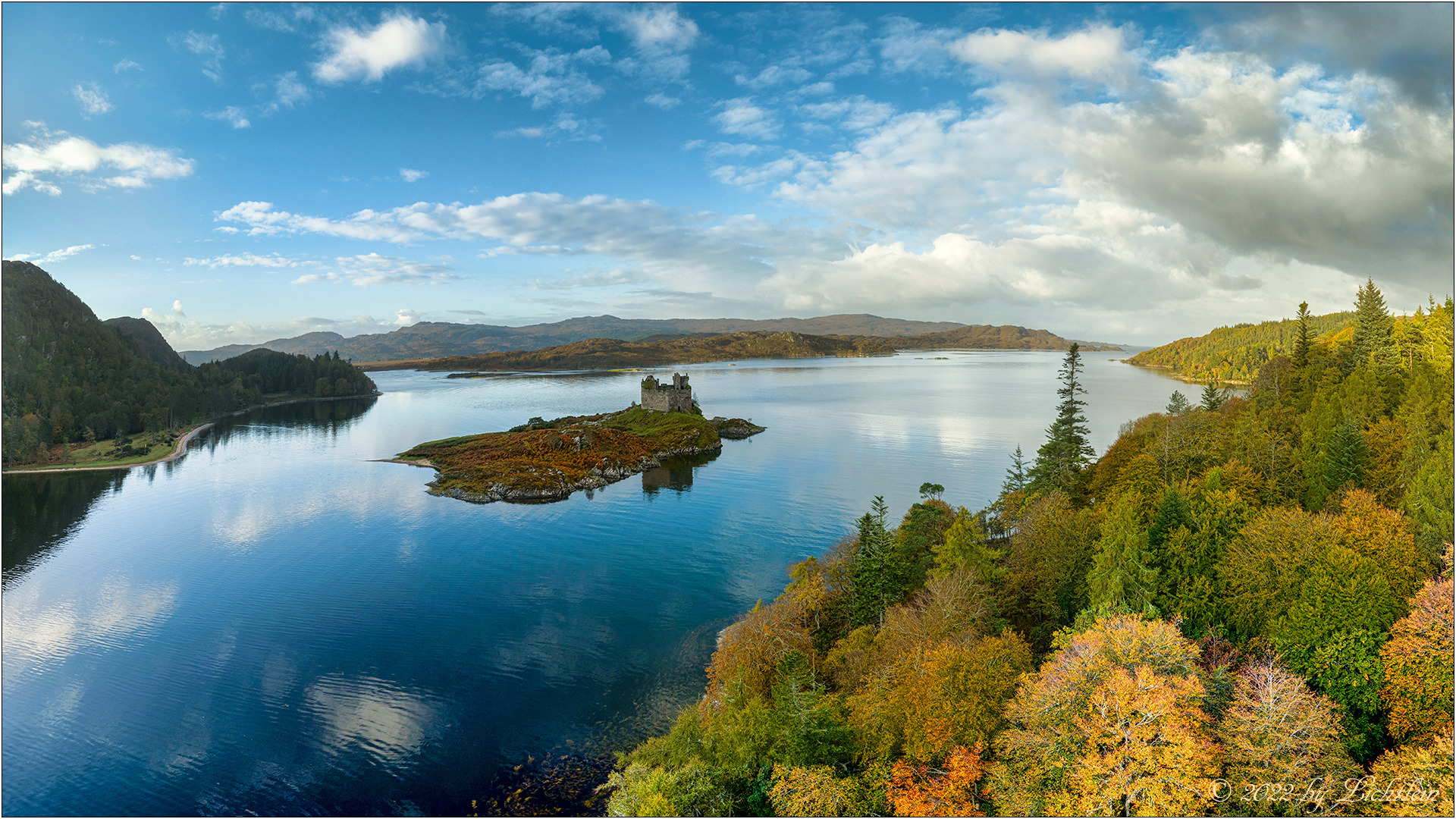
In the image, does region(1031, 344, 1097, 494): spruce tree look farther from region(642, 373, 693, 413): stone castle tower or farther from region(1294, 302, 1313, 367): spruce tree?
region(642, 373, 693, 413): stone castle tower

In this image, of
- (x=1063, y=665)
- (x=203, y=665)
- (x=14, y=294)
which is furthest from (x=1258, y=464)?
(x=14, y=294)

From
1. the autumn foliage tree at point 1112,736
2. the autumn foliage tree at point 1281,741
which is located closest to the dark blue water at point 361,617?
the autumn foliage tree at point 1112,736

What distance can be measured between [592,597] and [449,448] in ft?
239

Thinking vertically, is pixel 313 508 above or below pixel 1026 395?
below

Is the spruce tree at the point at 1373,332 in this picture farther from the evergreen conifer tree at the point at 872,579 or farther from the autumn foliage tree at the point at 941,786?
the autumn foliage tree at the point at 941,786

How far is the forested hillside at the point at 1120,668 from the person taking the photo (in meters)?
20.1

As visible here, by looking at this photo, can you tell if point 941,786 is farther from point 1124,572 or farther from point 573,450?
point 573,450

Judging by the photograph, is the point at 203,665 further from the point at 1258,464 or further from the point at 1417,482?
the point at 1258,464

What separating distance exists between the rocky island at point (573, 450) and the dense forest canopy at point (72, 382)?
67835mm

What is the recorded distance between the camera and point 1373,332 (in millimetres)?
67500

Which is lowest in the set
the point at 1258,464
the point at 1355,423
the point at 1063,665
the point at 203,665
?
the point at 203,665

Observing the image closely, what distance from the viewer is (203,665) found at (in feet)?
123

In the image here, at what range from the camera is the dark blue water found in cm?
2861

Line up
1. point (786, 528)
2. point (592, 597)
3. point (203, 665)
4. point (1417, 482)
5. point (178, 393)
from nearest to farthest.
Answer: point (1417, 482) → point (203, 665) → point (592, 597) → point (786, 528) → point (178, 393)
